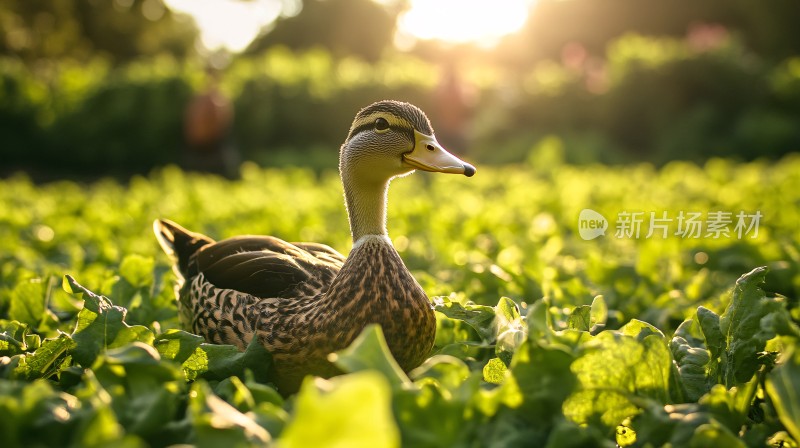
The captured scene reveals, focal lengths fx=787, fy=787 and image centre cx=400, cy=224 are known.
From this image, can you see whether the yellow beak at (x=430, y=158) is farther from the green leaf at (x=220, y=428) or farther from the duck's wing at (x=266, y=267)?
the green leaf at (x=220, y=428)

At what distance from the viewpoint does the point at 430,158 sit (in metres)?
2.76

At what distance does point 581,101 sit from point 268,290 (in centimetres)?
1984

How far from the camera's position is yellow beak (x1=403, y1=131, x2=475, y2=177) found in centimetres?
270

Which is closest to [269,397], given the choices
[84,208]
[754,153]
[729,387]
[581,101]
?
[729,387]

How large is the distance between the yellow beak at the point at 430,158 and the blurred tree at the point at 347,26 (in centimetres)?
5944

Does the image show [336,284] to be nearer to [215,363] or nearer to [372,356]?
[215,363]

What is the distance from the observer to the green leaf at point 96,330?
221 centimetres

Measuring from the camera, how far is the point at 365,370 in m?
1.61

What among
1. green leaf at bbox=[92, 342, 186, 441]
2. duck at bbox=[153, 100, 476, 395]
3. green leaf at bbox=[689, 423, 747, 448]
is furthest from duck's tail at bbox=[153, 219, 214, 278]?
green leaf at bbox=[689, 423, 747, 448]

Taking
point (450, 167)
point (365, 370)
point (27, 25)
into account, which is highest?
point (27, 25)

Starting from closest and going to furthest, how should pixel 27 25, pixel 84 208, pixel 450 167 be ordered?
pixel 450 167, pixel 84 208, pixel 27 25

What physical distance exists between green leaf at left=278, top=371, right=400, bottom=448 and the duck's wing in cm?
159

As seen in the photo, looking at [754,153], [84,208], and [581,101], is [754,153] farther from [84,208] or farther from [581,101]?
[84,208]

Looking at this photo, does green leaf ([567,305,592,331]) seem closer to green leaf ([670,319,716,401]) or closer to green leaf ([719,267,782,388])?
green leaf ([670,319,716,401])
